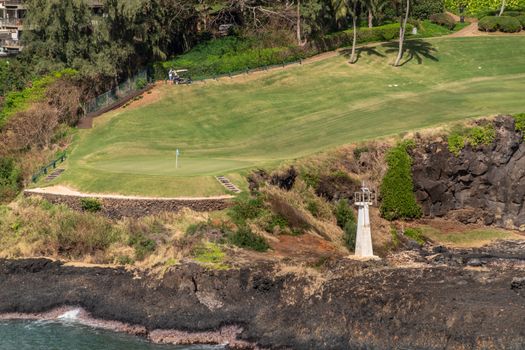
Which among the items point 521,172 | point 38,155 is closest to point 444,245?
point 521,172

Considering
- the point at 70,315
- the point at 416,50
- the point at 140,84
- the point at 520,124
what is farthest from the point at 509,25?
the point at 70,315

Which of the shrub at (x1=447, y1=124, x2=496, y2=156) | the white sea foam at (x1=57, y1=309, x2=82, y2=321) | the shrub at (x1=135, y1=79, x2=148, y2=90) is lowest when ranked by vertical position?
the white sea foam at (x1=57, y1=309, x2=82, y2=321)

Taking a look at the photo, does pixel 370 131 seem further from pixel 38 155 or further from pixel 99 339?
pixel 99 339

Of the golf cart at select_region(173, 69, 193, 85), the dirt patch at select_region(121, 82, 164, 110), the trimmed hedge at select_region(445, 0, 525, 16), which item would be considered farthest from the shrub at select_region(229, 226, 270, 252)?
the trimmed hedge at select_region(445, 0, 525, 16)

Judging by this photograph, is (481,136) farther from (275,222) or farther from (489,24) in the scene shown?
(489,24)

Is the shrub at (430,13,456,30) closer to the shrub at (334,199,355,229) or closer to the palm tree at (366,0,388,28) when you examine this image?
the palm tree at (366,0,388,28)

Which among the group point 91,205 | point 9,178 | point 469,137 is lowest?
point 91,205
